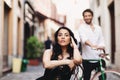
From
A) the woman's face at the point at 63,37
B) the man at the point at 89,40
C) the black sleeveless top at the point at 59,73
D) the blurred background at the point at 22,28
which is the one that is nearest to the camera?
the black sleeveless top at the point at 59,73

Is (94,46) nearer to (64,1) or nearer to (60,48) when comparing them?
(60,48)

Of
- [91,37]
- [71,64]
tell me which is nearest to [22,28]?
[91,37]

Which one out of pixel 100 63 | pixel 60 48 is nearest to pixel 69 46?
pixel 60 48

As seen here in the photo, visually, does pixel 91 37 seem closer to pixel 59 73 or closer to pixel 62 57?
pixel 62 57

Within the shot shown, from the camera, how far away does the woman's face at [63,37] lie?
368 centimetres

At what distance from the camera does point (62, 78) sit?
3.59 meters

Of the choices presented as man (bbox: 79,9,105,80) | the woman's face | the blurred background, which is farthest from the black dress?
the blurred background

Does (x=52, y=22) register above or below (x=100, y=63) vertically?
above

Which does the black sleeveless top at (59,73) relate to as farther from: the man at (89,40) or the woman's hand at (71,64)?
the man at (89,40)

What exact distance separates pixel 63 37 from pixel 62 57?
0.68 feet

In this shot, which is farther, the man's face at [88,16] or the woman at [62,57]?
the man's face at [88,16]

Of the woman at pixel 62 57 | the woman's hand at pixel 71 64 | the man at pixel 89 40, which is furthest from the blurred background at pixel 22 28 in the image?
the woman's hand at pixel 71 64

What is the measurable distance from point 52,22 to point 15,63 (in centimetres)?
2617

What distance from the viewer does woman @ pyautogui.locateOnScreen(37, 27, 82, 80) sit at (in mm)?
3570
